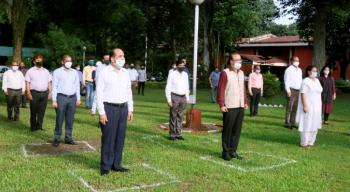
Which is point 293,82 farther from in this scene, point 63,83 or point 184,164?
point 63,83

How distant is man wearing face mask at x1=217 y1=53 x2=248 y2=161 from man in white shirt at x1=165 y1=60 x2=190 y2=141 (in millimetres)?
2355

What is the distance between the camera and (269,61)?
165ft

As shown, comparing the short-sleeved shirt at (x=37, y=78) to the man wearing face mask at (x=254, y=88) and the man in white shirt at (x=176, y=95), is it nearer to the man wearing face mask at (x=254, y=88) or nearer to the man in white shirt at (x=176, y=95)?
the man in white shirt at (x=176, y=95)

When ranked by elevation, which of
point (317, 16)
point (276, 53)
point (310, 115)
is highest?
point (317, 16)

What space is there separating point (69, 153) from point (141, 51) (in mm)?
44669

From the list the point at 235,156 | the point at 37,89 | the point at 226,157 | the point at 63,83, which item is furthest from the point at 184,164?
the point at 37,89

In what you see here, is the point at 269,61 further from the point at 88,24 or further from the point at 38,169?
the point at 38,169

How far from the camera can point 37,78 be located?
1220cm

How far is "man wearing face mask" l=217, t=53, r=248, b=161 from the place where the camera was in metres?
9.05

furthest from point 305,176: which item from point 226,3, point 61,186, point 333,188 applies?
point 226,3

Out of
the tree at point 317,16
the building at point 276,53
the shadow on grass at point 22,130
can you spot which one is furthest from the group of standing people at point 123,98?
the building at point 276,53

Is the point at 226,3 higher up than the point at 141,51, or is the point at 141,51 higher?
the point at 226,3

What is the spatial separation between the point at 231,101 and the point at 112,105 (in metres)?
2.48

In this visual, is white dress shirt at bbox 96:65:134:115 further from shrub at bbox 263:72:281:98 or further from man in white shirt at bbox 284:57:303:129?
shrub at bbox 263:72:281:98
